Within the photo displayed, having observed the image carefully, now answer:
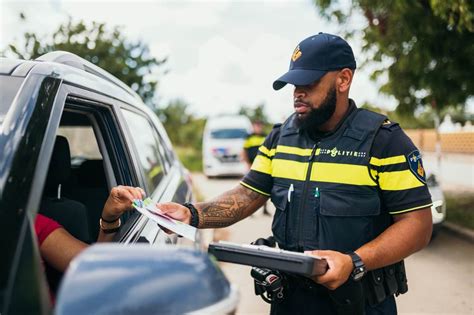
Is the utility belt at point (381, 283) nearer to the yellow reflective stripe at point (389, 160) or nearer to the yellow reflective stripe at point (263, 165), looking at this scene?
the yellow reflective stripe at point (389, 160)

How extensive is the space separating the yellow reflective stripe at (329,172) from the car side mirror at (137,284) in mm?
1067

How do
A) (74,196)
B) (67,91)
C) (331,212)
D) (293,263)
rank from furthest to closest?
(74,196), (331,212), (67,91), (293,263)

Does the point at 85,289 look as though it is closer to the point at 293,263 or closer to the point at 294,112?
the point at 293,263

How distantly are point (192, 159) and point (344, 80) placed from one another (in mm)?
19216

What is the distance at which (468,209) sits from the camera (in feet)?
27.0

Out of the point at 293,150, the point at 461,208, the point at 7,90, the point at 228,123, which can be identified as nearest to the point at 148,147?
the point at 293,150

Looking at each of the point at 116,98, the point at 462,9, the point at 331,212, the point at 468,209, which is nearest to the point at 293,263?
the point at 331,212

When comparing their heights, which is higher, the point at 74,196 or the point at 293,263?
the point at 293,263

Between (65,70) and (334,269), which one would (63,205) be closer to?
(65,70)

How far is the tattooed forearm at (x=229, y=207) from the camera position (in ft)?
7.02

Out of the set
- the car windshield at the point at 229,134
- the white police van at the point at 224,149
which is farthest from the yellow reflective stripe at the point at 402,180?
the car windshield at the point at 229,134

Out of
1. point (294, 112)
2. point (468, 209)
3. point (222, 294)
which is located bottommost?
point (468, 209)

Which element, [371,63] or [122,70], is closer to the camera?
[371,63]

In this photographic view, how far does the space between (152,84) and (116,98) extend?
820 cm
